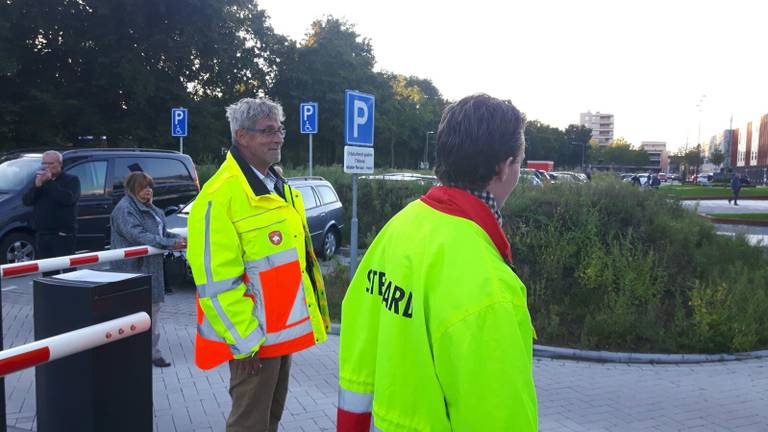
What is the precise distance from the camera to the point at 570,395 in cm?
545

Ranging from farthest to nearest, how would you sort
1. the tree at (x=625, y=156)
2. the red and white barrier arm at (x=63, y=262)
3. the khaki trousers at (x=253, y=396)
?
the tree at (x=625, y=156) → the red and white barrier arm at (x=63, y=262) → the khaki trousers at (x=253, y=396)

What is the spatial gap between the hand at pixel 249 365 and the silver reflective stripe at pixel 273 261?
42cm

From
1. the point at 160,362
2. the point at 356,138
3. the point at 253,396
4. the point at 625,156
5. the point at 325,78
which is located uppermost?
the point at 325,78

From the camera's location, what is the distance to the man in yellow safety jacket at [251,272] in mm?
2928

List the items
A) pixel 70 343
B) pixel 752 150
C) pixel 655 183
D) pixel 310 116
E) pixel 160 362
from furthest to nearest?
pixel 752 150 → pixel 655 183 → pixel 310 116 → pixel 160 362 → pixel 70 343

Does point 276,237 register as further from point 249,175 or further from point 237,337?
point 237,337

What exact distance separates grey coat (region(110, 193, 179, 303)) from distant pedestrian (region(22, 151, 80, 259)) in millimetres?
2702

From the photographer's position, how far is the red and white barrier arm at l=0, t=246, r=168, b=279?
4.07m

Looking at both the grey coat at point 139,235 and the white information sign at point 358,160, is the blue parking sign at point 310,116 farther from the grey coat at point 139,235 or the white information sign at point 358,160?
the grey coat at point 139,235

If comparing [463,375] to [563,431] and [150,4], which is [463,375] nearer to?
[563,431]

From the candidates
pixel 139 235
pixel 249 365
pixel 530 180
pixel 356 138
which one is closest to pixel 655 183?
pixel 530 180

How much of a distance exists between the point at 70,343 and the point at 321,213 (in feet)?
31.7

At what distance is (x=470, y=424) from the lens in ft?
4.69

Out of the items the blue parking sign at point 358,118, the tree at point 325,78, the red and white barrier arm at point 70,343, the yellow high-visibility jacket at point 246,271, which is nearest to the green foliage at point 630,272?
the blue parking sign at point 358,118
